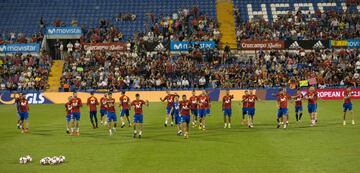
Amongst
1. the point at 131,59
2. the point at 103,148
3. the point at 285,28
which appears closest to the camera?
the point at 103,148

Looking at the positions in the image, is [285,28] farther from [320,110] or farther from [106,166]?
[106,166]

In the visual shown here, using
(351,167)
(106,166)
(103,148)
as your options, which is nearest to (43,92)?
(103,148)

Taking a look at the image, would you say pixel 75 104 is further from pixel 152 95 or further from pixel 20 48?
pixel 20 48

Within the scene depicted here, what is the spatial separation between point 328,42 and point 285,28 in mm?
4845

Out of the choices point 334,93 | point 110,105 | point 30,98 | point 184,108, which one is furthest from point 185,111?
point 30,98

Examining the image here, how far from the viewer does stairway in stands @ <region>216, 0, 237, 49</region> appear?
6493 centimetres

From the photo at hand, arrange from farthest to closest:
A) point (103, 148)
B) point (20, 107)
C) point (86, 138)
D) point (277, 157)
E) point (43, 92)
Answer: point (43, 92) < point (20, 107) < point (86, 138) < point (103, 148) < point (277, 157)

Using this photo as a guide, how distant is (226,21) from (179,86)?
14952mm

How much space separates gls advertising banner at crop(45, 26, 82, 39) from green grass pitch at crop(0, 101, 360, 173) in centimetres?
2771

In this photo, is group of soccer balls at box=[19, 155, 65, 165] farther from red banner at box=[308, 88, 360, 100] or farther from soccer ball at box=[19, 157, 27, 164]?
red banner at box=[308, 88, 360, 100]

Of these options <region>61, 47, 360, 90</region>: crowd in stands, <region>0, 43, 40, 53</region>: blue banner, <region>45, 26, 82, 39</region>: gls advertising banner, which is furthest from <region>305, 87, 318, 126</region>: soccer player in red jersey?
<region>45, 26, 82, 39</region>: gls advertising banner

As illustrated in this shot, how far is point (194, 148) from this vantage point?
85.9 ft

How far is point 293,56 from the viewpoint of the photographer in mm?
60250

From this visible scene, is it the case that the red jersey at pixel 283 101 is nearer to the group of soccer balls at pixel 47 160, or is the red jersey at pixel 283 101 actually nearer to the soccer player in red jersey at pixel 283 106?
the soccer player in red jersey at pixel 283 106
